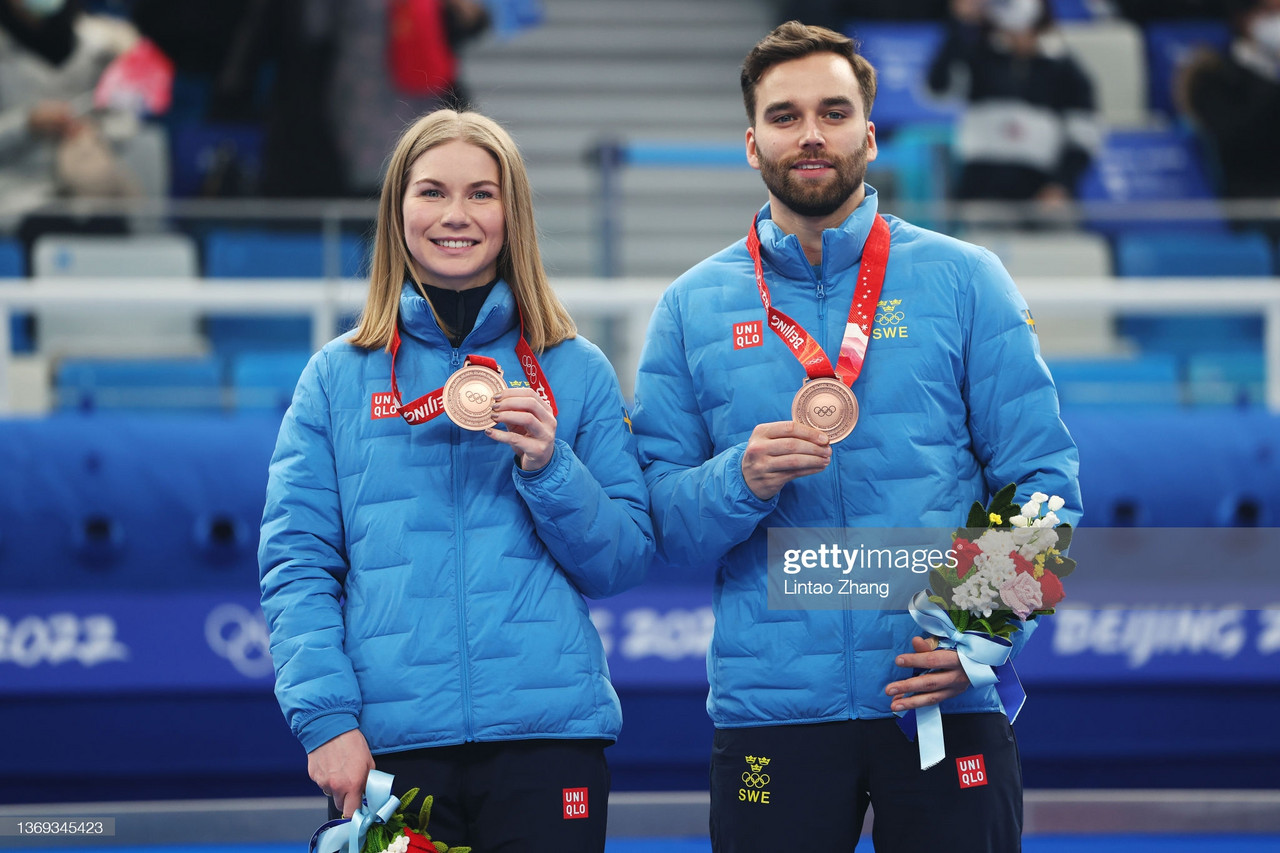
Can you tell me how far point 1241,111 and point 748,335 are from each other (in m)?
6.97

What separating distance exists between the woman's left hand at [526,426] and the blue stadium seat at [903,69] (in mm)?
6448

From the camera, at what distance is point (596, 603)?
4855 millimetres

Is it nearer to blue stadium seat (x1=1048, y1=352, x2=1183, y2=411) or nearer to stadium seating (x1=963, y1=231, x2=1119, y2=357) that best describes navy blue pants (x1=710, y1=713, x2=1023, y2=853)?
blue stadium seat (x1=1048, y1=352, x2=1183, y2=411)

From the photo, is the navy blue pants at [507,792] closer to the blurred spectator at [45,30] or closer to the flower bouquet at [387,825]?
the flower bouquet at [387,825]

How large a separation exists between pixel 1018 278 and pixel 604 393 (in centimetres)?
350

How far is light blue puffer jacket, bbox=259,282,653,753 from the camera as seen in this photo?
2.46m

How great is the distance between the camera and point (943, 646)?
8.37ft

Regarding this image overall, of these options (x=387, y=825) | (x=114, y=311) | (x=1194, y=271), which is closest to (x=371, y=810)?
(x=387, y=825)

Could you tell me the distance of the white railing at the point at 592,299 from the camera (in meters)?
5.18

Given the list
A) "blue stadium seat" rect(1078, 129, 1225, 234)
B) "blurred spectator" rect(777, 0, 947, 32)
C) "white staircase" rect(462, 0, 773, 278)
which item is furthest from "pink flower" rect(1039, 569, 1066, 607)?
"blurred spectator" rect(777, 0, 947, 32)

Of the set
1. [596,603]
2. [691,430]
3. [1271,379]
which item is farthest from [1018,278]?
[691,430]

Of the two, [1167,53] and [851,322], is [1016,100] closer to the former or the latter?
[1167,53]

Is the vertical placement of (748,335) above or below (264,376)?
above

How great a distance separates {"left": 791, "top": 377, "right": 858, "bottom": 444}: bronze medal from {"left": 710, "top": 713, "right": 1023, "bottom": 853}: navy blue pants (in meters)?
0.57
